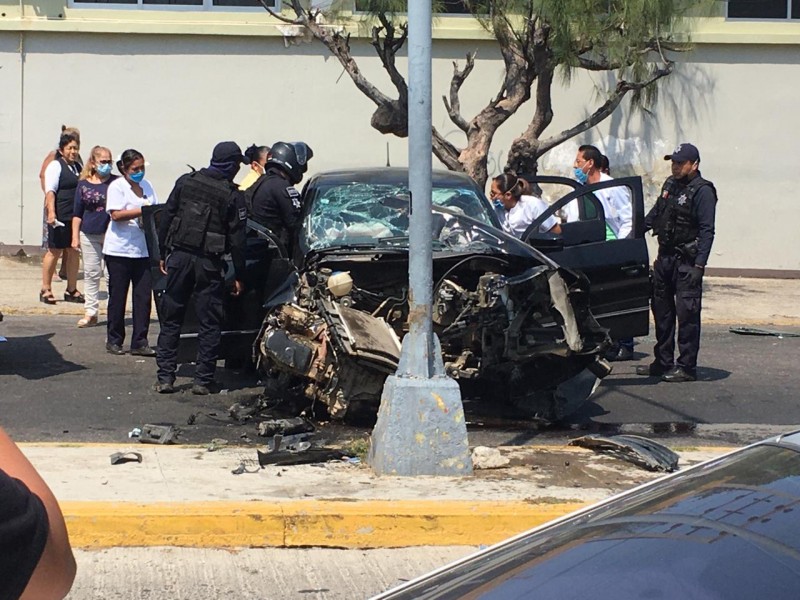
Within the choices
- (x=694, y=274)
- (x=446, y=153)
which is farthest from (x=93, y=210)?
(x=694, y=274)

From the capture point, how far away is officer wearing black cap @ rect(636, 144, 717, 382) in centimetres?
A: 902

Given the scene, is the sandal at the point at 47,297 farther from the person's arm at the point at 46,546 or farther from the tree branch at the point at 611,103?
the person's arm at the point at 46,546

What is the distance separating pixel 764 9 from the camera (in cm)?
1700

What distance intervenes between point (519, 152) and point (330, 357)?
656 centimetres

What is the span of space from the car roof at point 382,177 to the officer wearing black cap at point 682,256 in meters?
1.60

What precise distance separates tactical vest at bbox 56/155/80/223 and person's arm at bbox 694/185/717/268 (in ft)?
21.6

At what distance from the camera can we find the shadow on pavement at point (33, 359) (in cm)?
902

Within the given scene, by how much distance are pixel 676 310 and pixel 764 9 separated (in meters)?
9.47

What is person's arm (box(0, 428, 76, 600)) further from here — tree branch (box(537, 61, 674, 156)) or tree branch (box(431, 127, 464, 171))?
tree branch (box(537, 61, 674, 156))

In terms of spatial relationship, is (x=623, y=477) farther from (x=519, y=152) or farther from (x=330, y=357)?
(x=519, y=152)

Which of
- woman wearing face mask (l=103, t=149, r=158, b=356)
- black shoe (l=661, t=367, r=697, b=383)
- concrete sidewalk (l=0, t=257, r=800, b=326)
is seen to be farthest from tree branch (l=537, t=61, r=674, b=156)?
woman wearing face mask (l=103, t=149, r=158, b=356)

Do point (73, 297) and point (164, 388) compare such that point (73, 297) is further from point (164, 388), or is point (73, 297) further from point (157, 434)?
point (157, 434)

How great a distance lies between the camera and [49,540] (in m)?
1.85

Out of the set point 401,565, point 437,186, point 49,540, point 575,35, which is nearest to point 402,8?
point 575,35
